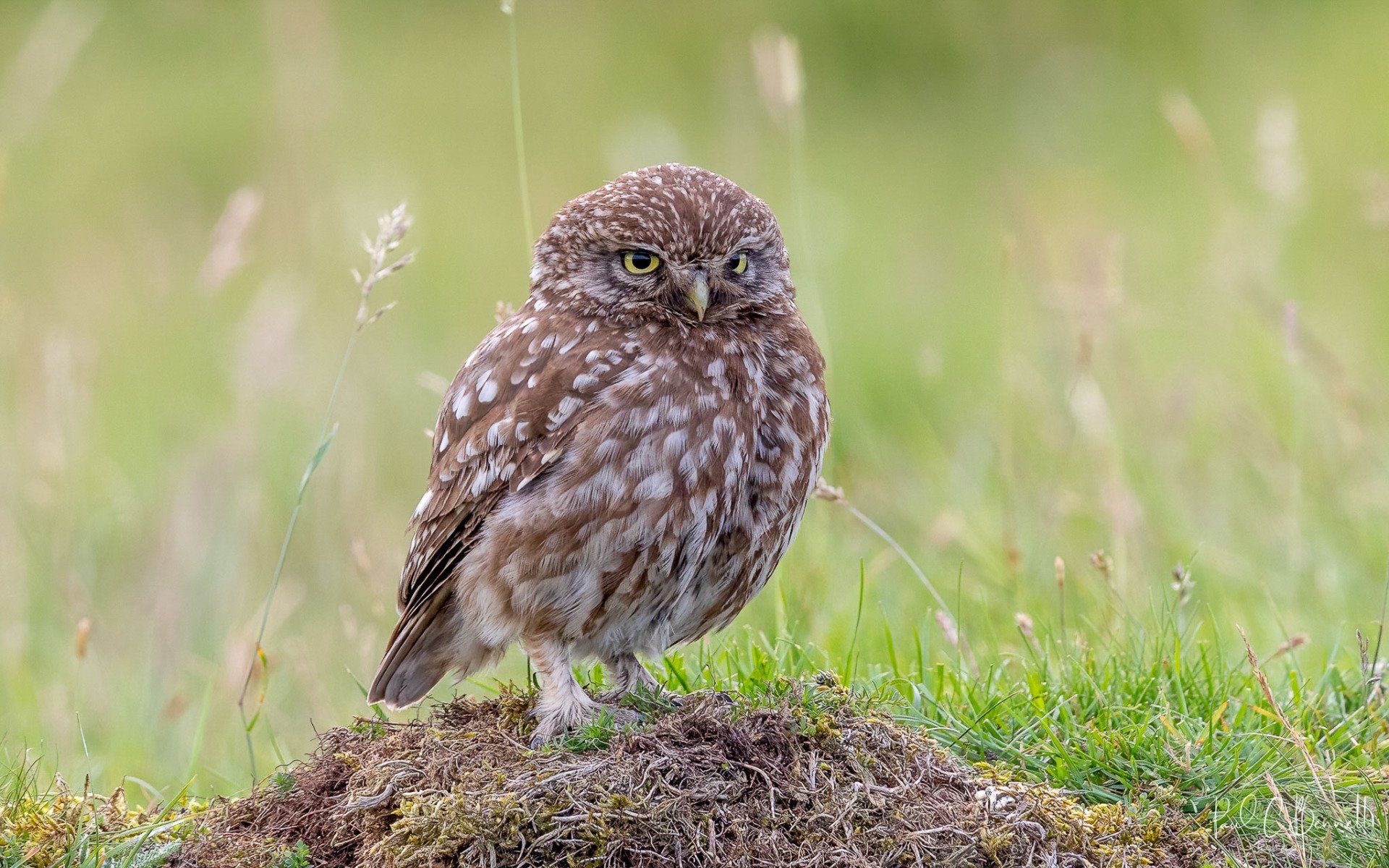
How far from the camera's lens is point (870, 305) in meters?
9.73

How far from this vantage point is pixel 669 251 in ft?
12.2

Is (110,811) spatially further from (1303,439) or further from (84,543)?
(1303,439)

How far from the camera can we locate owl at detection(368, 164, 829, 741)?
11.7 ft

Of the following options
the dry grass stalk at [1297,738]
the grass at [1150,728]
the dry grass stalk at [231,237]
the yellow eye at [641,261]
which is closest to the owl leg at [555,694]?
the grass at [1150,728]

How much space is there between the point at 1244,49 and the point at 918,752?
11.0m

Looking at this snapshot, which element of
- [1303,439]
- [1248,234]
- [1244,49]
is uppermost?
[1244,49]

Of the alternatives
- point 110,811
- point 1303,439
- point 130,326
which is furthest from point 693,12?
point 110,811

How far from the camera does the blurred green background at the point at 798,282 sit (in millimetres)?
5242

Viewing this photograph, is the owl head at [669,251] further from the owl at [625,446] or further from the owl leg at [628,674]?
the owl leg at [628,674]

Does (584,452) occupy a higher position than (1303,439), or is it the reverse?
(584,452)

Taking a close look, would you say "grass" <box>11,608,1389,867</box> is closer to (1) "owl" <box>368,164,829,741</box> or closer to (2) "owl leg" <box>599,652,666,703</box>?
(2) "owl leg" <box>599,652,666,703</box>

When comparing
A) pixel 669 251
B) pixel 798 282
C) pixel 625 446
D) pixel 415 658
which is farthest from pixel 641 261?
pixel 798 282

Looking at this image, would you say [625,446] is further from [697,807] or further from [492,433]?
[697,807]

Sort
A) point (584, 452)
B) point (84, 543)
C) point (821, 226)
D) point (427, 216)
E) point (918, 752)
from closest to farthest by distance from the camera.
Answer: point (918, 752), point (584, 452), point (84, 543), point (821, 226), point (427, 216)
